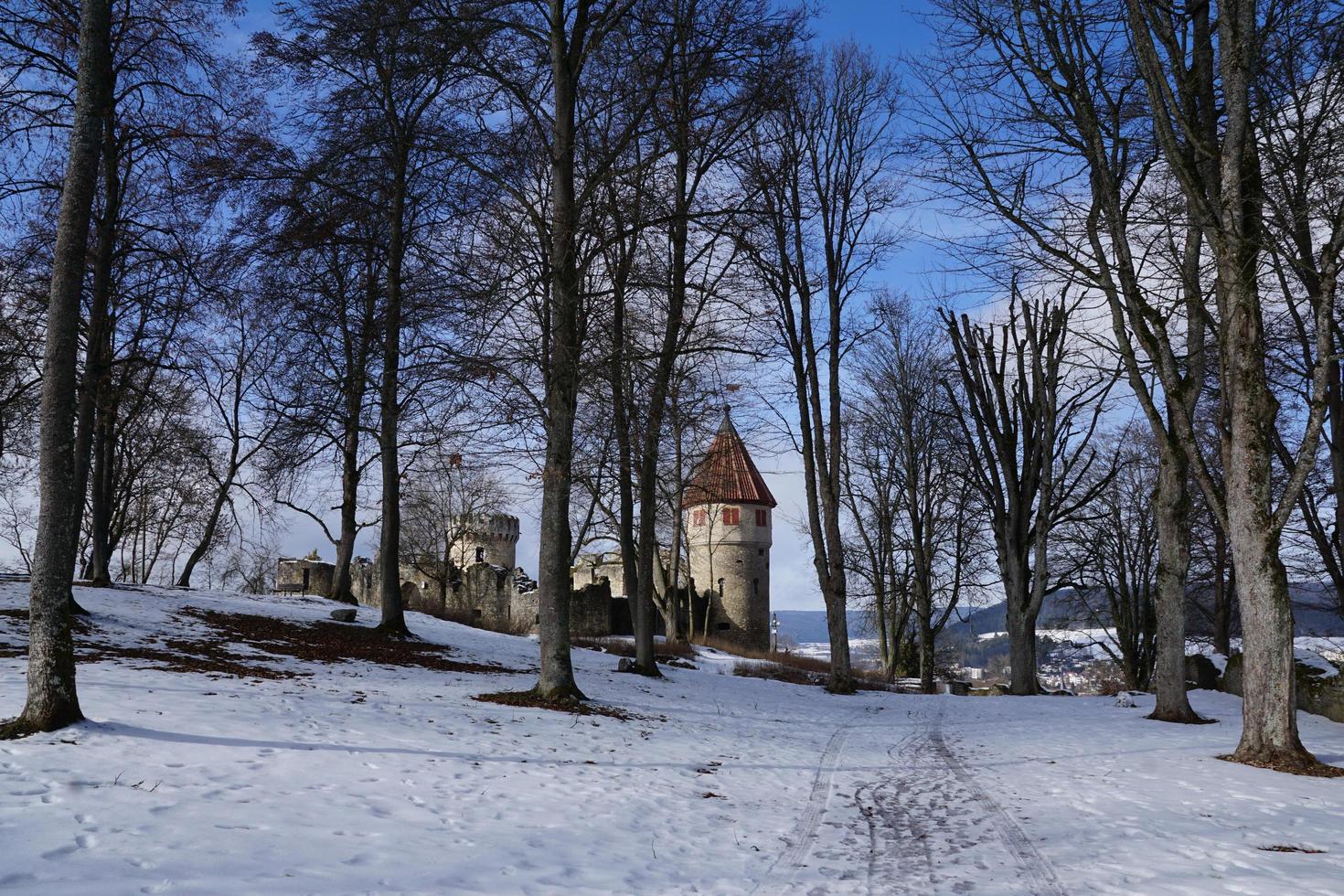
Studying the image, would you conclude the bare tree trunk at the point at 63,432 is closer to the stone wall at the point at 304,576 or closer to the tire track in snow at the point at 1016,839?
the tire track in snow at the point at 1016,839

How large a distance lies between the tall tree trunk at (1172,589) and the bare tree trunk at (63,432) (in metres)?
12.0

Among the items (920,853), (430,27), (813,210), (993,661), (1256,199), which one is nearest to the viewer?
(920,853)

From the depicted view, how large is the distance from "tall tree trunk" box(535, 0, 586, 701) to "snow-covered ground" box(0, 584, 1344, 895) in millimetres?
1124

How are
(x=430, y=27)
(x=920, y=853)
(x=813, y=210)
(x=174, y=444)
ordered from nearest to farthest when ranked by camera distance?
1. (x=920, y=853)
2. (x=430, y=27)
3. (x=813, y=210)
4. (x=174, y=444)

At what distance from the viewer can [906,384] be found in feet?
79.8

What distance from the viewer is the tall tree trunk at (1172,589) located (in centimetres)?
1159

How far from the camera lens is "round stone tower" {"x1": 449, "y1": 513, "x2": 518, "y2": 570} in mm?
45781

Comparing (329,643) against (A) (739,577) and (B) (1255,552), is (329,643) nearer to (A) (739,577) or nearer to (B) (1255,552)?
(B) (1255,552)

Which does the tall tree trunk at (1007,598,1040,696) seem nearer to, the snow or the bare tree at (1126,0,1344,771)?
the snow

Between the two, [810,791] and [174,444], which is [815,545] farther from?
[174,444]

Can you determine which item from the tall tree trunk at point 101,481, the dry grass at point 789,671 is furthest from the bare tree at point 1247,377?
the tall tree trunk at point 101,481

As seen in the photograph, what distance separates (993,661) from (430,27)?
247ft

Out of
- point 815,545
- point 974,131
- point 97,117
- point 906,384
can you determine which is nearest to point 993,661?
point 906,384

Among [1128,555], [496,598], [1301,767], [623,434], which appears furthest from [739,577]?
[1301,767]
